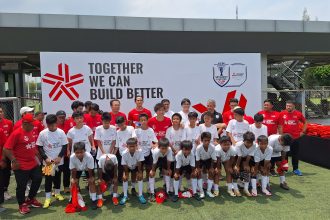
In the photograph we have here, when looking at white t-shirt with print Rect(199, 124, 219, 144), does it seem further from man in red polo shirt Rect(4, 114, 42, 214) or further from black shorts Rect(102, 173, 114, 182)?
man in red polo shirt Rect(4, 114, 42, 214)

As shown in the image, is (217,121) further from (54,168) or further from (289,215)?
(54,168)

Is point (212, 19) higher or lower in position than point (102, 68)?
higher

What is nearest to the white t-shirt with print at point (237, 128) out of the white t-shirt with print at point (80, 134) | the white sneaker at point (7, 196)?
the white t-shirt with print at point (80, 134)

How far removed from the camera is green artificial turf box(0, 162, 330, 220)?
4754 millimetres

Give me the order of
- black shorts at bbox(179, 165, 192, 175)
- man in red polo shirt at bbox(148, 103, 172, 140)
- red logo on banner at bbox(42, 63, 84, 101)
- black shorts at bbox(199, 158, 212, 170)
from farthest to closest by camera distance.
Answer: red logo on banner at bbox(42, 63, 84, 101) < man in red polo shirt at bbox(148, 103, 172, 140) < black shorts at bbox(199, 158, 212, 170) < black shorts at bbox(179, 165, 192, 175)

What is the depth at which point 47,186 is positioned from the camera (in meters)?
5.45

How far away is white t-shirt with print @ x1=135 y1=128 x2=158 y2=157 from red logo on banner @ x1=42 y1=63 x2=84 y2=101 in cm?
285

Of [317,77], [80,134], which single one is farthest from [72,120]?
[317,77]

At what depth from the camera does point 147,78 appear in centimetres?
845

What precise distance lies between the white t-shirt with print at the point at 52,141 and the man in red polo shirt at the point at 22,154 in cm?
26

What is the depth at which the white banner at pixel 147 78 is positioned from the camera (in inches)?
309

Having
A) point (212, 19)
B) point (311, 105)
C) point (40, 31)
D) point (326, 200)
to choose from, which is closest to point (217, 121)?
point (326, 200)

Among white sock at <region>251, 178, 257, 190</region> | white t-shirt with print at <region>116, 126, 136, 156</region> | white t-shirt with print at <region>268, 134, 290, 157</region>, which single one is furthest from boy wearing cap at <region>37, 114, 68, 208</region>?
white t-shirt with print at <region>268, 134, 290, 157</region>

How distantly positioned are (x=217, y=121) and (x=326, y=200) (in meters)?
2.49
